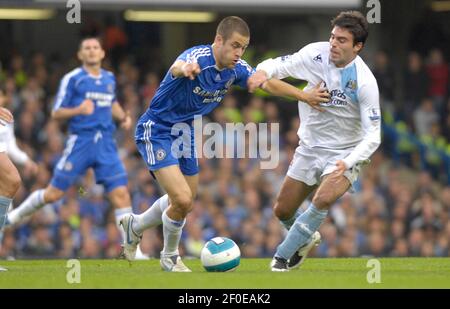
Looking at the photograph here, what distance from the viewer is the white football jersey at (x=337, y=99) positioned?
10.5 meters

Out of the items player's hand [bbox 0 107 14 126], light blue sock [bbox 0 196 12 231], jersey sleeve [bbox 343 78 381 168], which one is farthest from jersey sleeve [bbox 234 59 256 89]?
light blue sock [bbox 0 196 12 231]

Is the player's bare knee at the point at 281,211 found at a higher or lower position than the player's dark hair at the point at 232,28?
lower

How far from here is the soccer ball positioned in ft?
35.3

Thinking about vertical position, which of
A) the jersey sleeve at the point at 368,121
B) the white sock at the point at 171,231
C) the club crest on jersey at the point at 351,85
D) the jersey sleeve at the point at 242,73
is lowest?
the white sock at the point at 171,231

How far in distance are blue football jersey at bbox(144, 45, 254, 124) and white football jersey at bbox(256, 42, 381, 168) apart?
300mm

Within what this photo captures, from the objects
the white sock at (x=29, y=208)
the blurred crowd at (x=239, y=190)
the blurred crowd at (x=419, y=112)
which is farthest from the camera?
the blurred crowd at (x=419, y=112)

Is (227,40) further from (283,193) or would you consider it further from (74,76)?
(74,76)

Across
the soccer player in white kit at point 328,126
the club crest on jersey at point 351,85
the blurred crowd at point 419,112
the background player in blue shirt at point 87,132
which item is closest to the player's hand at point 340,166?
the soccer player in white kit at point 328,126

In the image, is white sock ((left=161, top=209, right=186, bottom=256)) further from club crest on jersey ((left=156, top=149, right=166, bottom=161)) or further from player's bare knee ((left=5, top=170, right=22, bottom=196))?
player's bare knee ((left=5, top=170, right=22, bottom=196))

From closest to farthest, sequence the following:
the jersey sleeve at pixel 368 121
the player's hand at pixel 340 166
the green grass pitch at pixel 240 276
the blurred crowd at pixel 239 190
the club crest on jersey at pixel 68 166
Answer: the green grass pitch at pixel 240 276
the player's hand at pixel 340 166
the jersey sleeve at pixel 368 121
the club crest on jersey at pixel 68 166
the blurred crowd at pixel 239 190

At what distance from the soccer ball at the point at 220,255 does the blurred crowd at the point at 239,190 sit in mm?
6759

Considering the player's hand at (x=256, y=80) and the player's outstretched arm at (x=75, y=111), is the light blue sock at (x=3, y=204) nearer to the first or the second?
the player's hand at (x=256, y=80)
